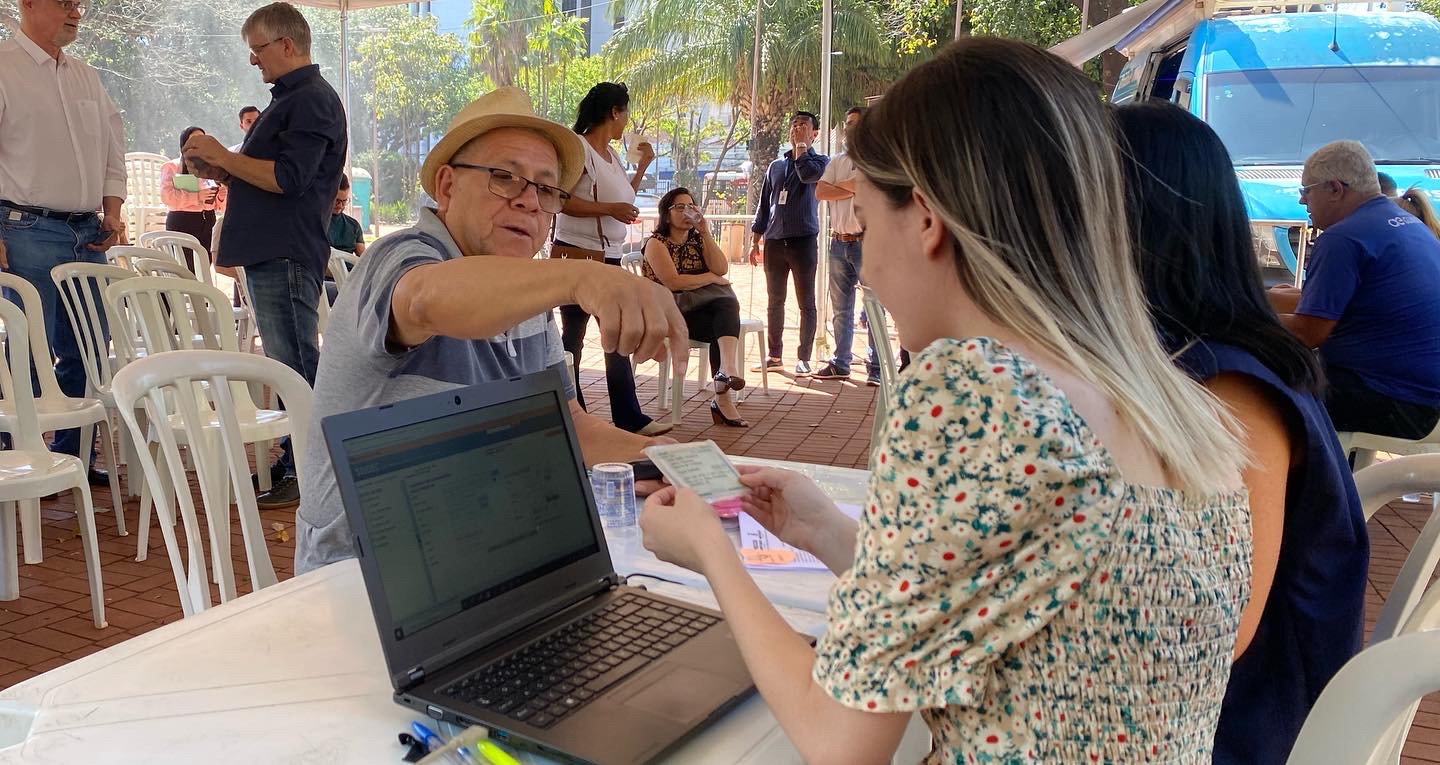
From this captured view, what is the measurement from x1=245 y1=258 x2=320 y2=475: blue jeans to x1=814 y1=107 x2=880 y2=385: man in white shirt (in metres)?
3.73

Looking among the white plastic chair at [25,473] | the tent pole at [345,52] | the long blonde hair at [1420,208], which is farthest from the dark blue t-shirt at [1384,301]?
the tent pole at [345,52]

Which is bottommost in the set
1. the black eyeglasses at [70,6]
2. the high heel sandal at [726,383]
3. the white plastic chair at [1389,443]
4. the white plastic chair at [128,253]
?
the high heel sandal at [726,383]

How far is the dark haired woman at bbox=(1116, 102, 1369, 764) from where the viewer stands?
1.23m

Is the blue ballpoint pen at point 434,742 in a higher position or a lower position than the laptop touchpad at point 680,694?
higher

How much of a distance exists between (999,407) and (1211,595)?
31 cm

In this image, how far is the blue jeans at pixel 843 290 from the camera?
736 cm

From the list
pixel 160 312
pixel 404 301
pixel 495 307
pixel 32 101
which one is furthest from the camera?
pixel 32 101

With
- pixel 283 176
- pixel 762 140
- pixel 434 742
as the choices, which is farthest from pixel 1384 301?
pixel 762 140

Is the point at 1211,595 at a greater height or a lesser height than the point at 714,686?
greater

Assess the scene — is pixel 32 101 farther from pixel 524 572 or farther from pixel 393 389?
pixel 524 572

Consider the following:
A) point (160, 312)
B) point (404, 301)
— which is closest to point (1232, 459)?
point (404, 301)

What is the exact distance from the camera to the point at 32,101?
14.1 ft

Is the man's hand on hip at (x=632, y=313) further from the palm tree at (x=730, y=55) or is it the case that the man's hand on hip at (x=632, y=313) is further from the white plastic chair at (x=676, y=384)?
the palm tree at (x=730, y=55)

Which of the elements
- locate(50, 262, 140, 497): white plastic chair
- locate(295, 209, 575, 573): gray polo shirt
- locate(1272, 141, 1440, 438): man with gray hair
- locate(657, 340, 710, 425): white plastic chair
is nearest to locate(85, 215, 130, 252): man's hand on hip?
locate(50, 262, 140, 497): white plastic chair
